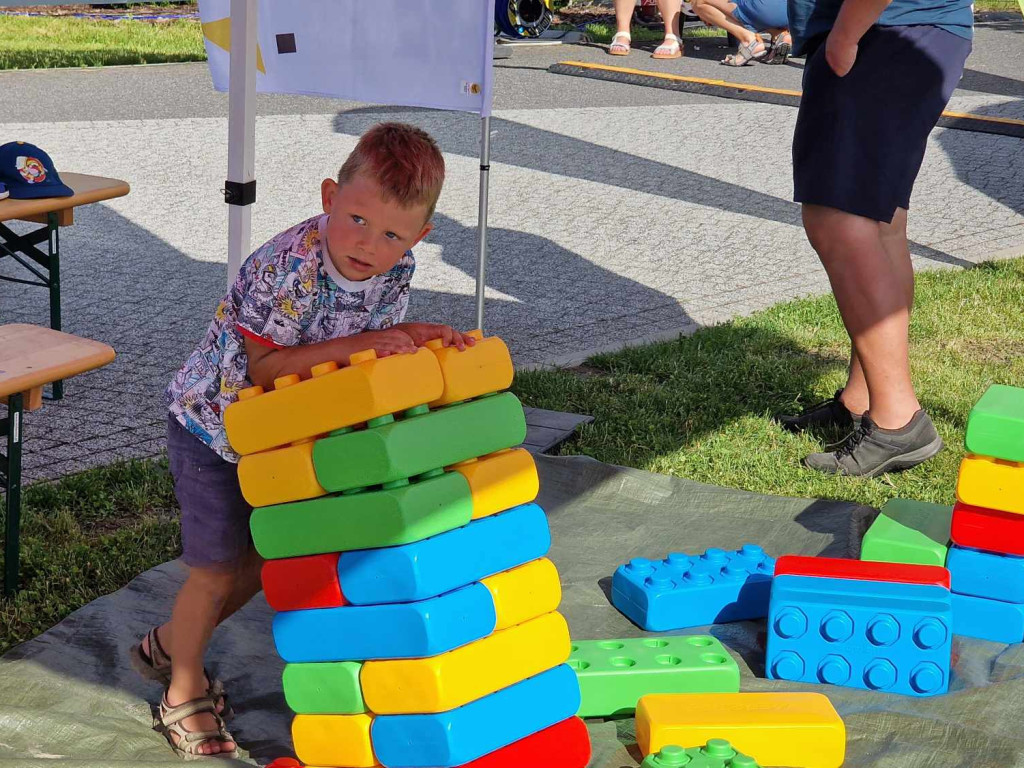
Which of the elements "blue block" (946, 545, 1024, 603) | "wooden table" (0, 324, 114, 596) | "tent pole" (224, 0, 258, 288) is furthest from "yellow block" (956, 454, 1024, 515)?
"wooden table" (0, 324, 114, 596)

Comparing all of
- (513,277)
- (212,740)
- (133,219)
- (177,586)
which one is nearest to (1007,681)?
(212,740)

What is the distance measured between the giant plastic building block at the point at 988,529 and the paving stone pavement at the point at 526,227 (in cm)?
231

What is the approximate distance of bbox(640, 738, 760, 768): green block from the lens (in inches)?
90.0

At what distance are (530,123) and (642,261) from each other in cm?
376

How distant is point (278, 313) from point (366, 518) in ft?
1.56

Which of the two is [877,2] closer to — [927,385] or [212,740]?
[927,385]

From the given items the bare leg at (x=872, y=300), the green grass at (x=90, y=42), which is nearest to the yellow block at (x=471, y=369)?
the bare leg at (x=872, y=300)

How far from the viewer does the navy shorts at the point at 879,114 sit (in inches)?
150

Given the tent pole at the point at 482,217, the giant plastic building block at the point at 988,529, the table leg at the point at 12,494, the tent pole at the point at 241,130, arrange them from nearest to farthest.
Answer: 1. the giant plastic building block at the point at 988,529
2. the table leg at the point at 12,494
3. the tent pole at the point at 241,130
4. the tent pole at the point at 482,217

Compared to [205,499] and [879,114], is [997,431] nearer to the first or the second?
[879,114]

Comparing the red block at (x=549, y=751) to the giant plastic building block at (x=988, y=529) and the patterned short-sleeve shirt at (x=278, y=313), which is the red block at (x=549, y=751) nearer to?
the patterned short-sleeve shirt at (x=278, y=313)

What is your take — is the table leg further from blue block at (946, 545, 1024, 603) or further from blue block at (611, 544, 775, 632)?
blue block at (946, 545, 1024, 603)

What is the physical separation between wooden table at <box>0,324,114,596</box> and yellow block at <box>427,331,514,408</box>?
133cm

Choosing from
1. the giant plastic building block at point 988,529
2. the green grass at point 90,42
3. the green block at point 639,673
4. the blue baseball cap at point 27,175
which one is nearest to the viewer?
the green block at point 639,673
